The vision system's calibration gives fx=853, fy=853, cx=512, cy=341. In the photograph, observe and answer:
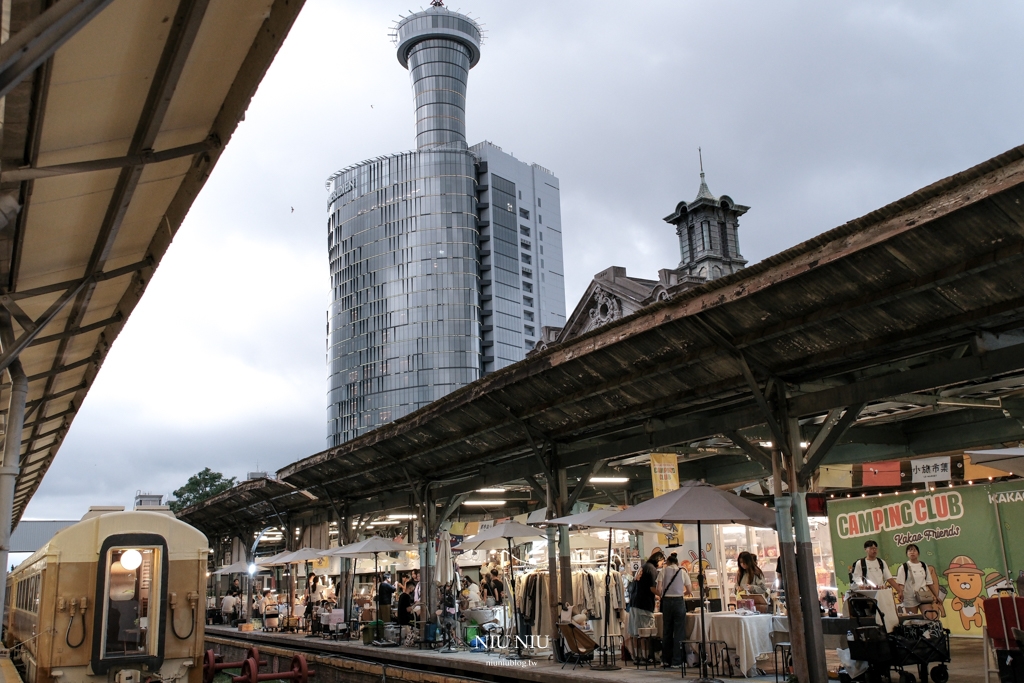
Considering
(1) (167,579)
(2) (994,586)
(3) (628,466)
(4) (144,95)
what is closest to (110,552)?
(1) (167,579)

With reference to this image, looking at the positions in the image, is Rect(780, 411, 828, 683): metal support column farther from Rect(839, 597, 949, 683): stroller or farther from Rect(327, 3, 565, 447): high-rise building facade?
Rect(327, 3, 565, 447): high-rise building facade

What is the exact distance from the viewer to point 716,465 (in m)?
19.3

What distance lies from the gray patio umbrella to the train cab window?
6.25 meters

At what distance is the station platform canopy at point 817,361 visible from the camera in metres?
7.92

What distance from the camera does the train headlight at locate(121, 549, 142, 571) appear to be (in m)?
11.2

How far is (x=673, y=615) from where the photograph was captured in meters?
12.9

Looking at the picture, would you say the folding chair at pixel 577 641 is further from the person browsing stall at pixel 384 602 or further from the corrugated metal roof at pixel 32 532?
the corrugated metal roof at pixel 32 532

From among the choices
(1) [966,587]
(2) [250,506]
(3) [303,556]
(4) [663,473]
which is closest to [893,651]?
(4) [663,473]

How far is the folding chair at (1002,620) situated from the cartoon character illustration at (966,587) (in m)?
7.54

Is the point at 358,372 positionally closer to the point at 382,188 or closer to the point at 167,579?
the point at 382,188

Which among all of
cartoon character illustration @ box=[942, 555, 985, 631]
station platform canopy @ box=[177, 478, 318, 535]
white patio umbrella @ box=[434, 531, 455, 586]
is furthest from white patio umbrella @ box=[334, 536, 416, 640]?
cartoon character illustration @ box=[942, 555, 985, 631]

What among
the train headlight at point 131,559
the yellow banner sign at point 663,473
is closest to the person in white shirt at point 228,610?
the train headlight at point 131,559

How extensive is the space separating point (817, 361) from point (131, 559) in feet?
30.3

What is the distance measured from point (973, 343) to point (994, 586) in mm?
8856
